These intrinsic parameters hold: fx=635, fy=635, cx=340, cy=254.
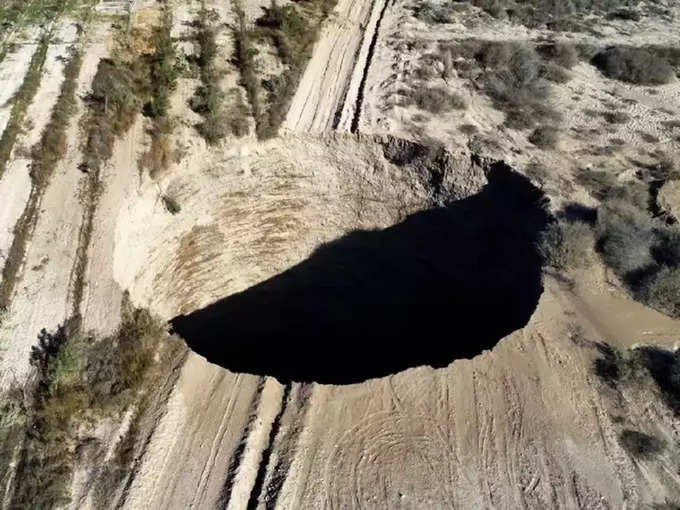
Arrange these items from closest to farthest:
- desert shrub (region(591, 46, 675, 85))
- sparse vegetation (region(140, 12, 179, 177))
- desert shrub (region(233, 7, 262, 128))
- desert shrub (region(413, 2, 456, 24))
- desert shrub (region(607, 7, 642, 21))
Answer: sparse vegetation (region(140, 12, 179, 177))
desert shrub (region(233, 7, 262, 128))
desert shrub (region(591, 46, 675, 85))
desert shrub (region(413, 2, 456, 24))
desert shrub (region(607, 7, 642, 21))

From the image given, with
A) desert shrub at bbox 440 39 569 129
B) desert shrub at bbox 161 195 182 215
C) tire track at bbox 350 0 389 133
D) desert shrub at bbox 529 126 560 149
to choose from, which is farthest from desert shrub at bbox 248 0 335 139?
desert shrub at bbox 529 126 560 149

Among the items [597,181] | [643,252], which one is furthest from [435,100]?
[643,252]

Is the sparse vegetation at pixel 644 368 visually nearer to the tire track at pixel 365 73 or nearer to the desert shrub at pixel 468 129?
the desert shrub at pixel 468 129

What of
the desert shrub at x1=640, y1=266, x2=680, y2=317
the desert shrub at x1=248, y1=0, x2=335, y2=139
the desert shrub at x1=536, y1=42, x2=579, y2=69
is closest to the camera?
the desert shrub at x1=640, y1=266, x2=680, y2=317

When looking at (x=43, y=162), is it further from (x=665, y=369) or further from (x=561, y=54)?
(x=561, y=54)

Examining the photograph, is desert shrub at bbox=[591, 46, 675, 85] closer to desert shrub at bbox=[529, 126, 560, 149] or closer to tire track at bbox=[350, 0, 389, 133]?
desert shrub at bbox=[529, 126, 560, 149]

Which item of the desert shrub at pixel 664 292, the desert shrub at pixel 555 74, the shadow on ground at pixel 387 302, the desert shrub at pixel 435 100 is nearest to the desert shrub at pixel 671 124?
the desert shrub at pixel 555 74

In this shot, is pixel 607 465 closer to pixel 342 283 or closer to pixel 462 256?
pixel 462 256
